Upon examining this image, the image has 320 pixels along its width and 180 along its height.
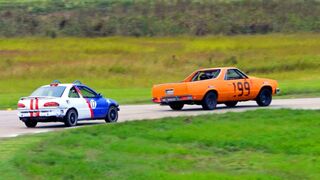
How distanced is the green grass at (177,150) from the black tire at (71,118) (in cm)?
296

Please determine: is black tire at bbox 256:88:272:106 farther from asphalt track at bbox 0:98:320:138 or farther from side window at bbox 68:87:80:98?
side window at bbox 68:87:80:98

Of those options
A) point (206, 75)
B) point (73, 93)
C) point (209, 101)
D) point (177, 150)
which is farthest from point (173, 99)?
point (177, 150)

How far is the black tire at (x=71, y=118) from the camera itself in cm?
2655

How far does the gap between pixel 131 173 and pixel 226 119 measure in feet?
32.5

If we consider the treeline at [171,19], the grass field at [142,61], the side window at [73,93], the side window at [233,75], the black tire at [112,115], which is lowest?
the black tire at [112,115]

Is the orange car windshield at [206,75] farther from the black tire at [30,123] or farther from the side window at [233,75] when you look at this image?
the black tire at [30,123]

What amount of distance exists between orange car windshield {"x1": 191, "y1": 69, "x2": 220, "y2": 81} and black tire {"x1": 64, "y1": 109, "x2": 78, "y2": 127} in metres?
7.80

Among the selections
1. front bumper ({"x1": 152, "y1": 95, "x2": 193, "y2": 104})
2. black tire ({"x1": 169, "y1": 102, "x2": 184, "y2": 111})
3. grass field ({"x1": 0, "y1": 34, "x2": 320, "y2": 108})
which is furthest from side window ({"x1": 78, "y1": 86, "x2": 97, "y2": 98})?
grass field ({"x1": 0, "y1": 34, "x2": 320, "y2": 108})

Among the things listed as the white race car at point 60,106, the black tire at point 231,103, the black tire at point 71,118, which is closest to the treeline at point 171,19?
the black tire at point 231,103

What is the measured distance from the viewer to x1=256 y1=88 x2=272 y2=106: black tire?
34.6m

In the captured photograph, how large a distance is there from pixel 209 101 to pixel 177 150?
14.1 m

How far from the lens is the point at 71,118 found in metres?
26.8

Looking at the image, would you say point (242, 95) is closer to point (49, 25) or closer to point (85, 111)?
point (85, 111)

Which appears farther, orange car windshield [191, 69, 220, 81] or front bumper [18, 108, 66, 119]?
orange car windshield [191, 69, 220, 81]
